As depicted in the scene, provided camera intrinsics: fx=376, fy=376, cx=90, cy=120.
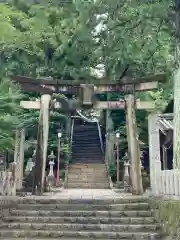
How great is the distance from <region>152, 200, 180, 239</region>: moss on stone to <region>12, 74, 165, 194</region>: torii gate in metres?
3.91

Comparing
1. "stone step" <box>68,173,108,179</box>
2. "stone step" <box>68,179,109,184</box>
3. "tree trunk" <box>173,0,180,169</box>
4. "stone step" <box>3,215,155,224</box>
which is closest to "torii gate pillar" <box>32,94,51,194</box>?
"stone step" <box>3,215,155,224</box>

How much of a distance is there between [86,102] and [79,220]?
17.8 ft

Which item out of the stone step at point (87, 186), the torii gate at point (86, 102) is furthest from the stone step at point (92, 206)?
the stone step at point (87, 186)

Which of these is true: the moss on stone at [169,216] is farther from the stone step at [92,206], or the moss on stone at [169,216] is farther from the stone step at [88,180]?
the stone step at [88,180]

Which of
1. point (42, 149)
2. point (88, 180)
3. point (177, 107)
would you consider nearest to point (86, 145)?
point (88, 180)

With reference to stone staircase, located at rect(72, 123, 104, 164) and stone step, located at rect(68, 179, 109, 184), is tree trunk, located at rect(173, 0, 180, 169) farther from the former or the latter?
stone staircase, located at rect(72, 123, 104, 164)

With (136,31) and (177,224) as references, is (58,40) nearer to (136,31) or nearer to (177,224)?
(136,31)

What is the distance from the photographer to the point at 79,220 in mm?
10312

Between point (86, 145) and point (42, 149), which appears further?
point (86, 145)

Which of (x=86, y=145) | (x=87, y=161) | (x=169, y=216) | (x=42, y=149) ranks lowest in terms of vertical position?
(x=169, y=216)

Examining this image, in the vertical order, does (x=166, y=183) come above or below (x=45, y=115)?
below

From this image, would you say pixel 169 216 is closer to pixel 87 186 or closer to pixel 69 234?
pixel 69 234

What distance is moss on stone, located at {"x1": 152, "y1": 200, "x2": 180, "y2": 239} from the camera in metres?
8.09

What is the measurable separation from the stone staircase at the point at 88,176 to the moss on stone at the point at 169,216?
11.4 metres
